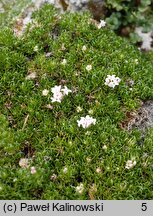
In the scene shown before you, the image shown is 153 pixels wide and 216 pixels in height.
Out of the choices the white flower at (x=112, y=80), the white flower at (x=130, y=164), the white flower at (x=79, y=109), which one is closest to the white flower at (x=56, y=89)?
the white flower at (x=79, y=109)

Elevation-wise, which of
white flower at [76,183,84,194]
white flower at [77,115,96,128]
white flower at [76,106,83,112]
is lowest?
white flower at [76,183,84,194]

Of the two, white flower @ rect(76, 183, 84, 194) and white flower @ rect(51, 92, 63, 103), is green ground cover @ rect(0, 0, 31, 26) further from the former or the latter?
white flower @ rect(76, 183, 84, 194)

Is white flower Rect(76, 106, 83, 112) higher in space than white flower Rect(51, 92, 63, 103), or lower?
lower

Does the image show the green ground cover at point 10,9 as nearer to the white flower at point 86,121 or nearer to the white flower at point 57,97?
the white flower at point 57,97

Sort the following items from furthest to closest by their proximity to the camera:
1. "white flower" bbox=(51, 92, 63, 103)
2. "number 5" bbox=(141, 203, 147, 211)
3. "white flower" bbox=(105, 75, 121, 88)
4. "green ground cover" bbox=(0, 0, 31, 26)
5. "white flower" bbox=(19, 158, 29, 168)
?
"green ground cover" bbox=(0, 0, 31, 26) → "white flower" bbox=(105, 75, 121, 88) → "white flower" bbox=(51, 92, 63, 103) → "white flower" bbox=(19, 158, 29, 168) → "number 5" bbox=(141, 203, 147, 211)

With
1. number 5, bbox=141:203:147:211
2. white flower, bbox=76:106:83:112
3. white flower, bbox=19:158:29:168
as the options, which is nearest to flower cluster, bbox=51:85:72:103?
white flower, bbox=76:106:83:112

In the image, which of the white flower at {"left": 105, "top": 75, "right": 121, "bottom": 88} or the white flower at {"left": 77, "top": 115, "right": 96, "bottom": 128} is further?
the white flower at {"left": 105, "top": 75, "right": 121, "bottom": 88}

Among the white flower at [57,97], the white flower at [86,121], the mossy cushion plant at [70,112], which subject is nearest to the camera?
the mossy cushion plant at [70,112]

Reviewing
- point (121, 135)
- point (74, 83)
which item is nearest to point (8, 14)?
point (74, 83)

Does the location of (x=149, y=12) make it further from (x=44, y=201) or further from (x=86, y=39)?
(x=44, y=201)
